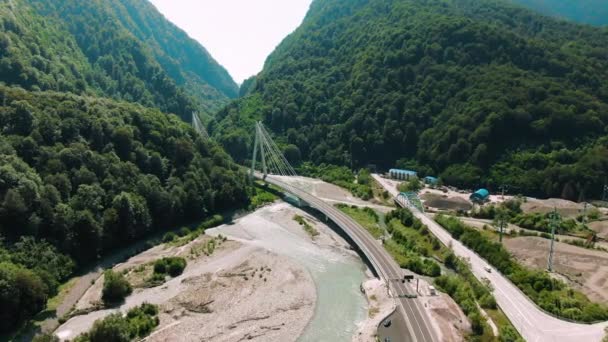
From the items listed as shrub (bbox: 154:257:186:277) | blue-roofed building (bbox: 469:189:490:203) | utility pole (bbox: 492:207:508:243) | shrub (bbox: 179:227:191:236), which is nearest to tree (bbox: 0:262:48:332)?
shrub (bbox: 154:257:186:277)

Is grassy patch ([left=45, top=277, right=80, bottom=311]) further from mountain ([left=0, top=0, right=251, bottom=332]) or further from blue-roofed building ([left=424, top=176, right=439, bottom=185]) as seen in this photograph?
blue-roofed building ([left=424, top=176, right=439, bottom=185])

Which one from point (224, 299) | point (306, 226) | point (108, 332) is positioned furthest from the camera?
point (306, 226)

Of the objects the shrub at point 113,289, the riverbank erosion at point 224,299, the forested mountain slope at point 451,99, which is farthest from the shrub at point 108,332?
the forested mountain slope at point 451,99

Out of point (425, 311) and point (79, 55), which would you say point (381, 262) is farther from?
point (79, 55)

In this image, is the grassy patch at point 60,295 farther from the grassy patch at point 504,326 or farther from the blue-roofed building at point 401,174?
the blue-roofed building at point 401,174

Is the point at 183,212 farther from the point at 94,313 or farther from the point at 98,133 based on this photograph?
the point at 94,313

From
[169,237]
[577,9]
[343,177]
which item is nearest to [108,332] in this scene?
[169,237]
